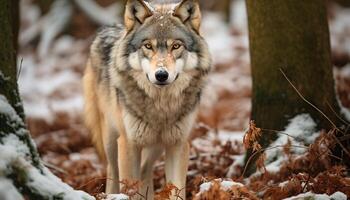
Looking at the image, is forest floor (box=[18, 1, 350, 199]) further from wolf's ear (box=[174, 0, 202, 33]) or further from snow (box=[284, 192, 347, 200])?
wolf's ear (box=[174, 0, 202, 33])

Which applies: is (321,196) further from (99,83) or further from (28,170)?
(99,83)

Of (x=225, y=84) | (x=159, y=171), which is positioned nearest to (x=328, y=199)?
(x=159, y=171)

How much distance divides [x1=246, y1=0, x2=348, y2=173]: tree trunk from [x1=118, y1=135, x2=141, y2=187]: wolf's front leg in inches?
53.9

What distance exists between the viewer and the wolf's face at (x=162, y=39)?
4.62 meters

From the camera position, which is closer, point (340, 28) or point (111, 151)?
point (111, 151)

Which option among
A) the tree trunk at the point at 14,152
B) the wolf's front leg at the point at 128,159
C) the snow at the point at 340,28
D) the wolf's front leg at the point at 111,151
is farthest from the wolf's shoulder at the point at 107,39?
the snow at the point at 340,28

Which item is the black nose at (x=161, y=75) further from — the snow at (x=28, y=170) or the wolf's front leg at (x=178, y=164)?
the snow at (x=28, y=170)

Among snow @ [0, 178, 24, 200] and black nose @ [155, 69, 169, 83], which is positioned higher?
black nose @ [155, 69, 169, 83]

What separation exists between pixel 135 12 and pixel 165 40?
495 mm

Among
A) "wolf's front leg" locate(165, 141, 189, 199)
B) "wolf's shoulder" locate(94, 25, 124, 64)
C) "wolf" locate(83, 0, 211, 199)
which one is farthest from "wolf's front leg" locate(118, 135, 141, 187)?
"wolf's shoulder" locate(94, 25, 124, 64)

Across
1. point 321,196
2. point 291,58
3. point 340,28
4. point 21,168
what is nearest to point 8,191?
point 21,168

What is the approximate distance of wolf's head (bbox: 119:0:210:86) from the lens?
4.68 meters

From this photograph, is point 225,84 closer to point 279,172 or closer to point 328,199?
point 279,172

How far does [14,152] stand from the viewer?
10.1 feet
